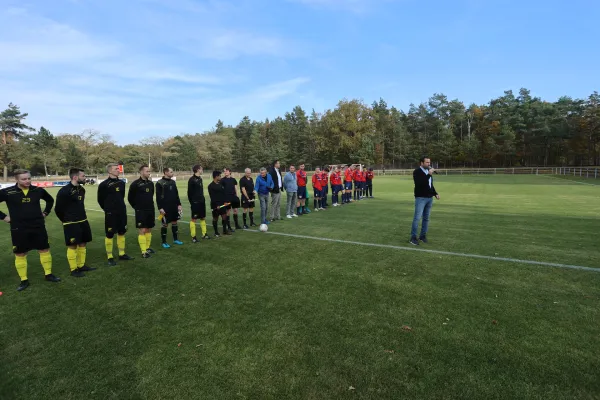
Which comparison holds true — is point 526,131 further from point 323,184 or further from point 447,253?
point 447,253

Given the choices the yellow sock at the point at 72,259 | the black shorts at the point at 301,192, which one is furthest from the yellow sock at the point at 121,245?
the black shorts at the point at 301,192

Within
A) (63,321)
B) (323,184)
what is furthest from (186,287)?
(323,184)

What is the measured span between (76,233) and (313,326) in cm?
475

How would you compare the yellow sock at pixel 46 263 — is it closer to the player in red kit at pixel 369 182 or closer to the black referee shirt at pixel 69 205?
the black referee shirt at pixel 69 205

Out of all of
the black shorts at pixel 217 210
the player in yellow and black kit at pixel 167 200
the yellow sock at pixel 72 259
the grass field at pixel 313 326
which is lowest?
the grass field at pixel 313 326

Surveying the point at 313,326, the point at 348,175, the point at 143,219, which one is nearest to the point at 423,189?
the point at 313,326

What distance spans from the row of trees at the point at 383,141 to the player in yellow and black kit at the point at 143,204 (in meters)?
62.3

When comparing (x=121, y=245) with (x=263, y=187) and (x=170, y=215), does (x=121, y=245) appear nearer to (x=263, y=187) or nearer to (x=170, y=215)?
(x=170, y=215)

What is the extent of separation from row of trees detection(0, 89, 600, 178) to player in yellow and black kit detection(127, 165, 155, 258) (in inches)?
2455

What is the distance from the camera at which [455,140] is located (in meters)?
64.1

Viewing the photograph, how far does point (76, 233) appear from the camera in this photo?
226 inches

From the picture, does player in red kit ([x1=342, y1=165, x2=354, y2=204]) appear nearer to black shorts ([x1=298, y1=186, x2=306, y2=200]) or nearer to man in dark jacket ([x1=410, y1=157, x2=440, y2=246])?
black shorts ([x1=298, y1=186, x2=306, y2=200])

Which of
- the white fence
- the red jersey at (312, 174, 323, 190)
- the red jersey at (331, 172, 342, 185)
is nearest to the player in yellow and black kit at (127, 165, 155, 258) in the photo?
the red jersey at (312, 174, 323, 190)

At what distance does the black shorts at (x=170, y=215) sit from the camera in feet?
25.1
